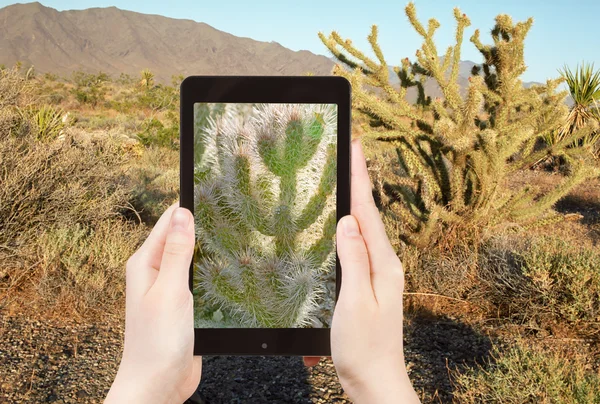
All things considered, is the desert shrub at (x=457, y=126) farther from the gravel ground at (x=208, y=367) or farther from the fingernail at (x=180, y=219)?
the fingernail at (x=180, y=219)

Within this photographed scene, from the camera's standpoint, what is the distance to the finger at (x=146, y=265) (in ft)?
4.50

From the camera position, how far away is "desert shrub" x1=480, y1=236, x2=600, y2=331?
440cm

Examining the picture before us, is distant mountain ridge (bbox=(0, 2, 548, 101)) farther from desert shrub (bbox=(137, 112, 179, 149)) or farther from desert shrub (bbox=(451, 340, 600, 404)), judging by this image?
desert shrub (bbox=(451, 340, 600, 404))

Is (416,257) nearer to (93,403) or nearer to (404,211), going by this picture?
(404,211)

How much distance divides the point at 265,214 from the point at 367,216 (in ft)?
1.14

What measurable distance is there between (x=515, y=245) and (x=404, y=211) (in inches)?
47.3

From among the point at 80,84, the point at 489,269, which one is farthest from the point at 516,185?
the point at 80,84

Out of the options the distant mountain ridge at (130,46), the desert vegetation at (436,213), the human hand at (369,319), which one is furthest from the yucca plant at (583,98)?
the distant mountain ridge at (130,46)

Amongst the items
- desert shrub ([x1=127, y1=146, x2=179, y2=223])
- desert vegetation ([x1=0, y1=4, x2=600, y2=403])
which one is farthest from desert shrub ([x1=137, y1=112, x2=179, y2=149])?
desert vegetation ([x1=0, y1=4, x2=600, y2=403])

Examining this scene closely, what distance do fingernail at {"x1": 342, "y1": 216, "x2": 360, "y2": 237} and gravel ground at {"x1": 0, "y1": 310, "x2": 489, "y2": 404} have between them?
253 cm

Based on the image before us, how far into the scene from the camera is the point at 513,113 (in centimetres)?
652

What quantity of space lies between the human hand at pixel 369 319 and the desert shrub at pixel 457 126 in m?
4.47

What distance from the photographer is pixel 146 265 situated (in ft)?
4.56

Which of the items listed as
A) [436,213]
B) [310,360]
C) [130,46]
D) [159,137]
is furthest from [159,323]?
[130,46]
